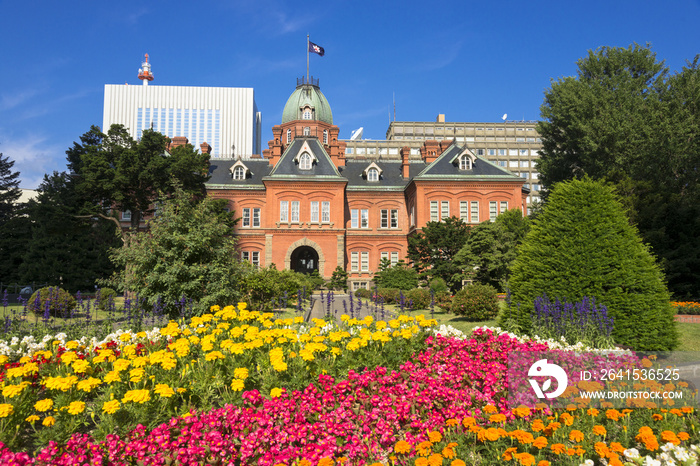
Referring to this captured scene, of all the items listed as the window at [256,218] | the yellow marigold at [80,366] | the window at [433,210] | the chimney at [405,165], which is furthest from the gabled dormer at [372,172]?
the yellow marigold at [80,366]

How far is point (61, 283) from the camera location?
102 ft

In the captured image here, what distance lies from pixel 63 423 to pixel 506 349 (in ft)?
19.2

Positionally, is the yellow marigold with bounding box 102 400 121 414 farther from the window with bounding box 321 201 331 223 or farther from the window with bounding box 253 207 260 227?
the window with bounding box 253 207 260 227

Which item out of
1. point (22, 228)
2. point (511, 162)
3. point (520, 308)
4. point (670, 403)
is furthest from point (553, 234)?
point (511, 162)

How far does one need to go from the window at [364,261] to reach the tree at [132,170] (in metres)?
17.4

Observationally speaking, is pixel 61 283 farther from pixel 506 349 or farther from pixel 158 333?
pixel 506 349

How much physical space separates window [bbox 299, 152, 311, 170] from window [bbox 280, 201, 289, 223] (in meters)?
3.89

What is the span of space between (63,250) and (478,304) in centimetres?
3112

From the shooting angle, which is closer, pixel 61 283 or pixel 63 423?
pixel 63 423

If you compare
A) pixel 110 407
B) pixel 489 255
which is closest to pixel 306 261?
pixel 489 255

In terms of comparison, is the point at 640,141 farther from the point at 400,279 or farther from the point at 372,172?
the point at 372,172

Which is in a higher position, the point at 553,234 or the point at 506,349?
the point at 553,234

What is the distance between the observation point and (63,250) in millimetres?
32125

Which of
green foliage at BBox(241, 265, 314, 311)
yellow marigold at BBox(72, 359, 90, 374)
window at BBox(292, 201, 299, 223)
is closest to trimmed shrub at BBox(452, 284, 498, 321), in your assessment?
green foliage at BBox(241, 265, 314, 311)
